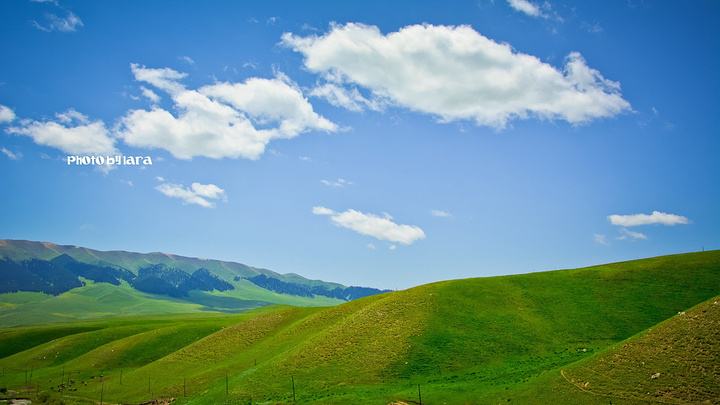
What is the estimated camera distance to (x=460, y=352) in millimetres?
59469

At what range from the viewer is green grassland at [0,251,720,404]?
42375 mm

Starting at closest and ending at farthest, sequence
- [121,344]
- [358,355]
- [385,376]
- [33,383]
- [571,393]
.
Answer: [571,393], [385,376], [358,355], [33,383], [121,344]

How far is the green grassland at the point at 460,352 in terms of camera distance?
139 feet

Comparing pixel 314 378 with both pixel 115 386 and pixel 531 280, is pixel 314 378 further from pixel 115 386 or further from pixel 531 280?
pixel 531 280

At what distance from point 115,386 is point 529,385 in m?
61.9

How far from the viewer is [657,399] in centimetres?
3675

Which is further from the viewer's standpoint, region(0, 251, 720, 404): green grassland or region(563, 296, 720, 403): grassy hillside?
region(0, 251, 720, 404): green grassland

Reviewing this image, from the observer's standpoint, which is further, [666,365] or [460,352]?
[460,352]

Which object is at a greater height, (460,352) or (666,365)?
(666,365)

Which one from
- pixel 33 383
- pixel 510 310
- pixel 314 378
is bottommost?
pixel 33 383

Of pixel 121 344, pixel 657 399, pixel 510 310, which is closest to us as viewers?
pixel 657 399

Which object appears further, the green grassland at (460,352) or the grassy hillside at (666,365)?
the green grassland at (460,352)

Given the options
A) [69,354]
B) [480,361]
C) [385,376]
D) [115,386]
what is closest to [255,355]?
[115,386]

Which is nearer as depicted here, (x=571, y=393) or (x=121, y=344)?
(x=571, y=393)
